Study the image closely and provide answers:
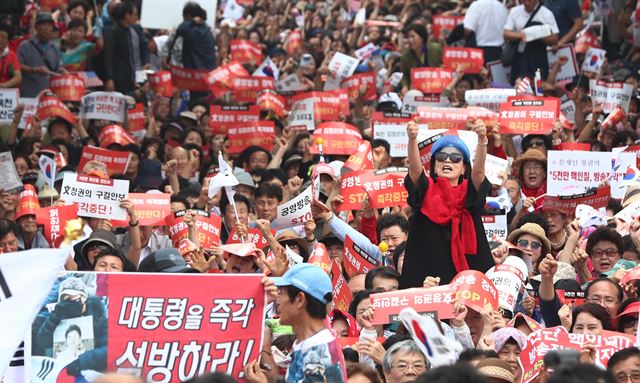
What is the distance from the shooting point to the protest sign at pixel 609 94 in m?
15.0

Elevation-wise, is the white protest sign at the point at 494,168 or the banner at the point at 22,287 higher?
the banner at the point at 22,287

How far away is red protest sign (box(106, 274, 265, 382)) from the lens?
6.97 metres

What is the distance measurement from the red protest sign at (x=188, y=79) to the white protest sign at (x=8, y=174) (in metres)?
6.04

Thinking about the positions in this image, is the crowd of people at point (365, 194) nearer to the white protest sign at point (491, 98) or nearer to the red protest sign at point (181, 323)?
the red protest sign at point (181, 323)

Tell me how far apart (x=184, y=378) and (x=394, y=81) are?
1170cm

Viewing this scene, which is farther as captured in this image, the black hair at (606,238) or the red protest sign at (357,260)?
the red protest sign at (357,260)

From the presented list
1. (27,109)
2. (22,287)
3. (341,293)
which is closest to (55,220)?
(341,293)

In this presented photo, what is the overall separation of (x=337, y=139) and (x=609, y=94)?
9.96ft

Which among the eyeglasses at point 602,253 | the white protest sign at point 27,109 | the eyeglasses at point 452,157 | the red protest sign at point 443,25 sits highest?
the eyeglasses at point 452,157

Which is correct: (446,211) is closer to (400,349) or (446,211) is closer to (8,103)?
(400,349)

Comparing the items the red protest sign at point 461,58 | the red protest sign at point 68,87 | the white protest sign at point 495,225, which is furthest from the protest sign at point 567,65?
the white protest sign at point 495,225

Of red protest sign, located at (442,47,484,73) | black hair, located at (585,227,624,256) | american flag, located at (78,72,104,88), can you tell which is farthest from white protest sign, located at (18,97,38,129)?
black hair, located at (585,227,624,256)

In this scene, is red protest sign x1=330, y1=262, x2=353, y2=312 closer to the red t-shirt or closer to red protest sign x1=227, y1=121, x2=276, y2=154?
red protest sign x1=227, y1=121, x2=276, y2=154

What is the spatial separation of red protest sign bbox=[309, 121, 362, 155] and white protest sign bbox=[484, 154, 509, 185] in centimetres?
199
